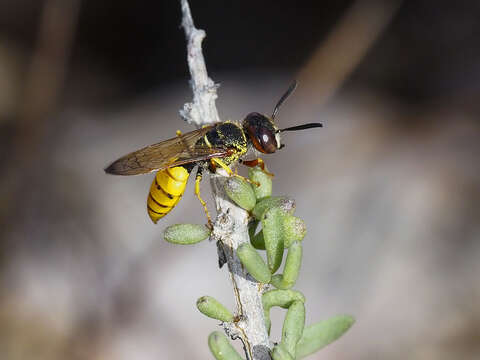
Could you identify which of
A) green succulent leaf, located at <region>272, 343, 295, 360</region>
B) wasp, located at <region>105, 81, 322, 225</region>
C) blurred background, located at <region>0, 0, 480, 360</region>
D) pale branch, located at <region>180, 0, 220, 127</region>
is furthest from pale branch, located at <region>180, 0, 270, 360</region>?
blurred background, located at <region>0, 0, 480, 360</region>

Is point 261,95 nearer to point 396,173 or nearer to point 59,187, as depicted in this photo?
point 396,173

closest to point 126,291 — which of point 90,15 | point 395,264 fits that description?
point 395,264

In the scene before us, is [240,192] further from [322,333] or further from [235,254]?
[322,333]

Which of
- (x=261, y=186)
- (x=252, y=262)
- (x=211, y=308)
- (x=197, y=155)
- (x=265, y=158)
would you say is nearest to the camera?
(x=252, y=262)

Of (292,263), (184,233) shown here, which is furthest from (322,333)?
(184,233)

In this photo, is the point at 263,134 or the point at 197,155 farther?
the point at 197,155

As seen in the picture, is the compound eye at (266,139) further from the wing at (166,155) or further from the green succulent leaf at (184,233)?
the green succulent leaf at (184,233)
